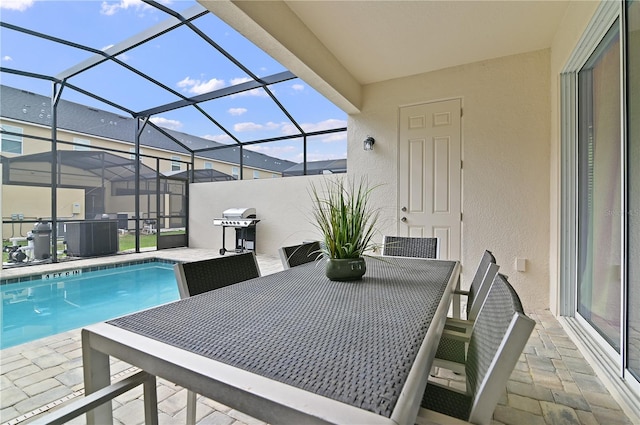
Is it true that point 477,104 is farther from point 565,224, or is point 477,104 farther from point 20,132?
point 20,132

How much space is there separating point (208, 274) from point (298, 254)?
Answer: 746mm

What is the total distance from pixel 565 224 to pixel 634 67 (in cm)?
149

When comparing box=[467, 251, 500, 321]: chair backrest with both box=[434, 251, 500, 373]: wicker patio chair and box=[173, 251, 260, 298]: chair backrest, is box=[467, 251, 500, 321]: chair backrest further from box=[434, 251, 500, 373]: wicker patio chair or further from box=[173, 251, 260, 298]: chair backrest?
box=[173, 251, 260, 298]: chair backrest

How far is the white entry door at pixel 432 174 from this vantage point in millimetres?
3602

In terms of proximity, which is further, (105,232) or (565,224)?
(105,232)

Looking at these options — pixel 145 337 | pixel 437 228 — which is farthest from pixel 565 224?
pixel 145 337

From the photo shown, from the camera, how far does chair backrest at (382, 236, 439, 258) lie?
7.78 feet

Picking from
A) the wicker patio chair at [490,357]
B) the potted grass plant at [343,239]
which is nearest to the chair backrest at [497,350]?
the wicker patio chair at [490,357]

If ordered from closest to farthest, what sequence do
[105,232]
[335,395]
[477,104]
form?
[335,395] < [477,104] < [105,232]

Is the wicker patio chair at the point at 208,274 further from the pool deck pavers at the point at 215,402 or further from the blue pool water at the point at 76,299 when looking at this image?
the blue pool water at the point at 76,299

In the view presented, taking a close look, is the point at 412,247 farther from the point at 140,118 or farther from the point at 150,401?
the point at 140,118

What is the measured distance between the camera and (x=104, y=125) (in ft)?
21.5

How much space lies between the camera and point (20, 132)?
524cm

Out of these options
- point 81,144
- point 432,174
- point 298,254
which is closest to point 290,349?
point 298,254
